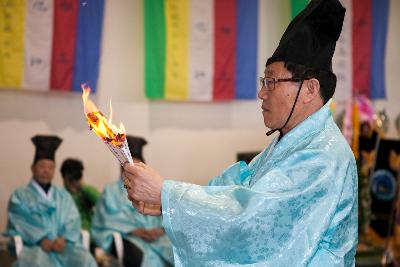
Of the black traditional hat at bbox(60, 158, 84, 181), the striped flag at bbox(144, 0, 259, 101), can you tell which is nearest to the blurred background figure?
the black traditional hat at bbox(60, 158, 84, 181)

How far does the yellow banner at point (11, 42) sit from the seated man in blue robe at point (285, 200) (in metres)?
3.32

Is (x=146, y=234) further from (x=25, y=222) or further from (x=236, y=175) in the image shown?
(x=236, y=175)

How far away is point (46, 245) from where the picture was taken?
14.9 feet

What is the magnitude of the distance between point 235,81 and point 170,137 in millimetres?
809

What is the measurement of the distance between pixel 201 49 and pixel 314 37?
394cm

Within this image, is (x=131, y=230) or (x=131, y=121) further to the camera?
(x=131, y=121)

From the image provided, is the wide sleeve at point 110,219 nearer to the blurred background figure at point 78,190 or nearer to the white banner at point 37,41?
the blurred background figure at point 78,190

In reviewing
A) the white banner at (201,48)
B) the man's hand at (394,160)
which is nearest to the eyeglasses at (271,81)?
the white banner at (201,48)

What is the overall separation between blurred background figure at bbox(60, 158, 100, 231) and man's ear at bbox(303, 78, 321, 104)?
131 inches

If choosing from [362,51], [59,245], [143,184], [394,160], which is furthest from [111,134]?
[362,51]

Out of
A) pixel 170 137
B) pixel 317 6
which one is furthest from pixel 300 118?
pixel 170 137

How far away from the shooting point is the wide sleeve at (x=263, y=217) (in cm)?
202

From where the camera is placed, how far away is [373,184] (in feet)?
20.4

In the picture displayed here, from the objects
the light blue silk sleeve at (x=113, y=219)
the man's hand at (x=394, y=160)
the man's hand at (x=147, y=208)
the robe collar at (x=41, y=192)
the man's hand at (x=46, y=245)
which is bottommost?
the man's hand at (x=46, y=245)
